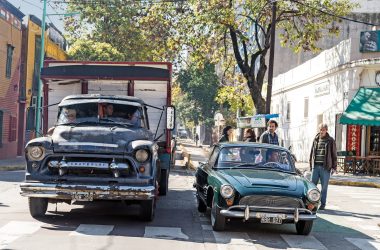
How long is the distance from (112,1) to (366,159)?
21.8m

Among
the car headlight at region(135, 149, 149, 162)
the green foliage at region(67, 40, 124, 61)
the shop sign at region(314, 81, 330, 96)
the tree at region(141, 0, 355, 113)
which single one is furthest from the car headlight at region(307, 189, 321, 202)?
the green foliage at region(67, 40, 124, 61)

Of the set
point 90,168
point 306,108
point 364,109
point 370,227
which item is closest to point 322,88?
point 306,108

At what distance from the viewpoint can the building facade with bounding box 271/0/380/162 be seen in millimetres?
24500

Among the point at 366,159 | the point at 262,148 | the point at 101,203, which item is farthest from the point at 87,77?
the point at 366,159

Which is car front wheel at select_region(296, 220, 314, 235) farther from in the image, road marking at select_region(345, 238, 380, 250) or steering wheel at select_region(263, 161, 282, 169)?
steering wheel at select_region(263, 161, 282, 169)

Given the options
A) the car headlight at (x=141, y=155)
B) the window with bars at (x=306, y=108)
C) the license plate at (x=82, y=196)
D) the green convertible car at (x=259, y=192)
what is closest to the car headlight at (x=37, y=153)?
the license plate at (x=82, y=196)

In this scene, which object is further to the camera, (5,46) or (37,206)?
(5,46)

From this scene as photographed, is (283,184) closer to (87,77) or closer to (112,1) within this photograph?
(87,77)

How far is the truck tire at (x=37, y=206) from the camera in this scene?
9.31 metres

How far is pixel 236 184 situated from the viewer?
882 centimetres

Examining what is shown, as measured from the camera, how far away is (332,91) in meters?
27.1

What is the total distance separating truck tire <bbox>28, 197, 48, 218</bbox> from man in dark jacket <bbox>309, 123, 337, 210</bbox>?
6.11m

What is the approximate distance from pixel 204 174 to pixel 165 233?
2.16m

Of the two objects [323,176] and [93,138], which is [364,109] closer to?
[323,176]
